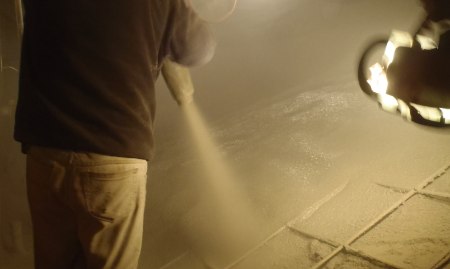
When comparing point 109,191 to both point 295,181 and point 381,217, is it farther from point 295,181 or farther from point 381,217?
point 295,181

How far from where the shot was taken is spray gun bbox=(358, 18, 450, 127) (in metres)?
2.00

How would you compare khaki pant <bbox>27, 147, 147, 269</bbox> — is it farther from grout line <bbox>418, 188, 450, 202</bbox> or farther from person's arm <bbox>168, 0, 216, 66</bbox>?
grout line <bbox>418, 188, 450, 202</bbox>

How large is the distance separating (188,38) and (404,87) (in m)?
1.20

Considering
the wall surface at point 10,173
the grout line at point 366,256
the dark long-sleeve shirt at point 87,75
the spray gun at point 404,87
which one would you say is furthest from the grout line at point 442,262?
the wall surface at point 10,173

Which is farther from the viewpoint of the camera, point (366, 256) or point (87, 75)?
point (366, 256)

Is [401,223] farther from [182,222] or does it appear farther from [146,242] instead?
[146,242]

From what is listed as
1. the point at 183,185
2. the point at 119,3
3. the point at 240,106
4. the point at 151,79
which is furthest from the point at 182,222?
the point at 240,106

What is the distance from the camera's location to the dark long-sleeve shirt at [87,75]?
166 cm

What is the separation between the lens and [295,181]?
13.9 feet

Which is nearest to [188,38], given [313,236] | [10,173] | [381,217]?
[313,236]

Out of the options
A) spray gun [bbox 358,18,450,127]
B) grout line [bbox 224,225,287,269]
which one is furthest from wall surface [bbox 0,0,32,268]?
spray gun [bbox 358,18,450,127]

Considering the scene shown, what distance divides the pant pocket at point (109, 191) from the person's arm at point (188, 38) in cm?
68

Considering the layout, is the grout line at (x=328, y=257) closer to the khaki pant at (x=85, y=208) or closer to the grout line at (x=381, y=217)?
the grout line at (x=381, y=217)

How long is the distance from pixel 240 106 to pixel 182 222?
3592 millimetres
